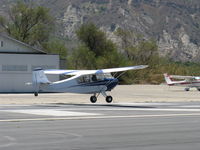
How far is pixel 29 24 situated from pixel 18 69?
144 feet

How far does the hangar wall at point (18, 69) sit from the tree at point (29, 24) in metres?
40.5

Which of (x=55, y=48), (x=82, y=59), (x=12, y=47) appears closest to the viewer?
(x=12, y=47)

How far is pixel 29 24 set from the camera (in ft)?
335

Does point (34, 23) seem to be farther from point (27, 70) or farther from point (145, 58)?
point (27, 70)

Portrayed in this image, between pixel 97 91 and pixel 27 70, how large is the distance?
25093 mm

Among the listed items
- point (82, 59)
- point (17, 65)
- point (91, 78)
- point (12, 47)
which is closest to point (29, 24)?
point (82, 59)

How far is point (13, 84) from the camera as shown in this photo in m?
58.4

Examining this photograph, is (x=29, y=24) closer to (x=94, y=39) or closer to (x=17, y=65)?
(x=94, y=39)

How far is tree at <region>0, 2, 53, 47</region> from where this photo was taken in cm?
10038

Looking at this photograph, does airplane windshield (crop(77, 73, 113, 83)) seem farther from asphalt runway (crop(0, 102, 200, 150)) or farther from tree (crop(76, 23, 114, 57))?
tree (crop(76, 23, 114, 57))

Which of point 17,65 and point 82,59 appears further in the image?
point 82,59

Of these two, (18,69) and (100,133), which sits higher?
(18,69)

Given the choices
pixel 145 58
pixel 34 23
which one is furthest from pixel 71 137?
pixel 145 58

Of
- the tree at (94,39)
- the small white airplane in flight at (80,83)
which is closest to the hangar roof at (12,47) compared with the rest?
the small white airplane in flight at (80,83)
